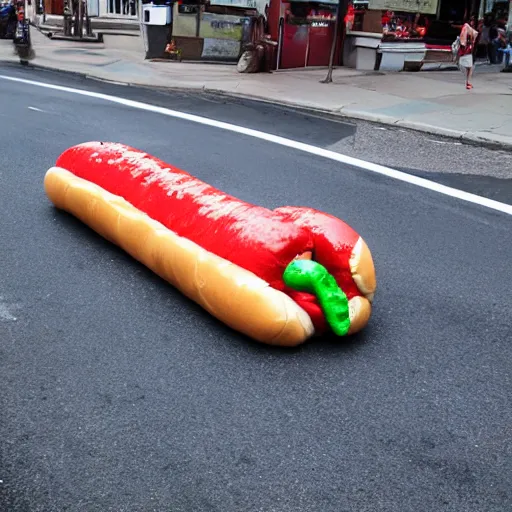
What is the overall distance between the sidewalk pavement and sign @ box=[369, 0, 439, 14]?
177 centimetres

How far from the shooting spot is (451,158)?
370 inches

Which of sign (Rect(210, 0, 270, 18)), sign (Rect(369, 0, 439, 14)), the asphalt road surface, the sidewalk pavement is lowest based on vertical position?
the asphalt road surface

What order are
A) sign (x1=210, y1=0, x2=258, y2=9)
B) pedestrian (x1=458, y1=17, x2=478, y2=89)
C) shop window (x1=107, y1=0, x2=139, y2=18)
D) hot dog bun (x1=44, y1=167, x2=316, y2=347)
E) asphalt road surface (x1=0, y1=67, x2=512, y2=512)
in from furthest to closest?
shop window (x1=107, y1=0, x2=139, y2=18) < sign (x1=210, y1=0, x2=258, y2=9) < pedestrian (x1=458, y1=17, x2=478, y2=89) < hot dog bun (x1=44, y1=167, x2=316, y2=347) < asphalt road surface (x1=0, y1=67, x2=512, y2=512)

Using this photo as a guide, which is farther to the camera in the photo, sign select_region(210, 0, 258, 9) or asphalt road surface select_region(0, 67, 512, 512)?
sign select_region(210, 0, 258, 9)

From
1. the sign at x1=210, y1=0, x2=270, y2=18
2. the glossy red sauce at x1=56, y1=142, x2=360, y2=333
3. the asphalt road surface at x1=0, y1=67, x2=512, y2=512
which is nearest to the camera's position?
the asphalt road surface at x1=0, y1=67, x2=512, y2=512

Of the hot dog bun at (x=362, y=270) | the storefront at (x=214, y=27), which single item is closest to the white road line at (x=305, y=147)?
the hot dog bun at (x=362, y=270)

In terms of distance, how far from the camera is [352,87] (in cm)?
1492

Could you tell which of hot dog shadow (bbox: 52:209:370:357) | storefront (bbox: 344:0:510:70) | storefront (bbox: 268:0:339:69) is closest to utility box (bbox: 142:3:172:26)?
storefront (bbox: 268:0:339:69)

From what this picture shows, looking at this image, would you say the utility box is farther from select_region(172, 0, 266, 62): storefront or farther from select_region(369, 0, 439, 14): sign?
select_region(369, 0, 439, 14): sign

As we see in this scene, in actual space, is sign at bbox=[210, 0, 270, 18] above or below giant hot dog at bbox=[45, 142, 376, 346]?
above

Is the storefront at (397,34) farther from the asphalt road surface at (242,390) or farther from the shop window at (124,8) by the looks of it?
the asphalt road surface at (242,390)

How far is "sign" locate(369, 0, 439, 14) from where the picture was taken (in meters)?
18.4

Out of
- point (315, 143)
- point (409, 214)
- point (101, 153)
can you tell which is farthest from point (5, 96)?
point (409, 214)

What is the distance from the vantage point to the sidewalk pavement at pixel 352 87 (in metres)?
11.4
